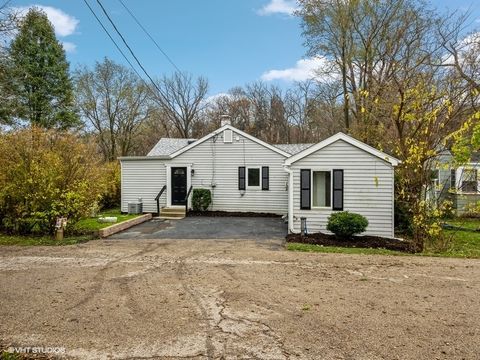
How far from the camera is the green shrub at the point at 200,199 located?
17.3 m

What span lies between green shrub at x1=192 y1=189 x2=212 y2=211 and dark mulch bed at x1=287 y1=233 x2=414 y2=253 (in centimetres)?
707

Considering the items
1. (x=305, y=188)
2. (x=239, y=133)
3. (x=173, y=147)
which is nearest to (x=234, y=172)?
(x=239, y=133)

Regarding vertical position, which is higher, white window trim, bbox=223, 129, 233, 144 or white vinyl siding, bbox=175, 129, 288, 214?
white window trim, bbox=223, 129, 233, 144

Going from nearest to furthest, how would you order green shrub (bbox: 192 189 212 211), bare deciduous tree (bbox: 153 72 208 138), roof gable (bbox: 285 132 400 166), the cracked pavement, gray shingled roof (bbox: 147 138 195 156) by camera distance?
the cracked pavement, roof gable (bbox: 285 132 400 166), green shrub (bbox: 192 189 212 211), gray shingled roof (bbox: 147 138 195 156), bare deciduous tree (bbox: 153 72 208 138)

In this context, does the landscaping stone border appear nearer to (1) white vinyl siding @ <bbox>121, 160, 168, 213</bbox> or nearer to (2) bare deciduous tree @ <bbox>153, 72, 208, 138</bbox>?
(1) white vinyl siding @ <bbox>121, 160, 168, 213</bbox>

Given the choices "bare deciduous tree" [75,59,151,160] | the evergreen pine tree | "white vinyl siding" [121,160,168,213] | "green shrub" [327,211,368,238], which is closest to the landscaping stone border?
"white vinyl siding" [121,160,168,213]

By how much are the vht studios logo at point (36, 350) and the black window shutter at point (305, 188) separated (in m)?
9.13

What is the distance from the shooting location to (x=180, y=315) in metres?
4.65

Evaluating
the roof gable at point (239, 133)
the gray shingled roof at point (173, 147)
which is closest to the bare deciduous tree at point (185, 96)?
the gray shingled roof at point (173, 147)

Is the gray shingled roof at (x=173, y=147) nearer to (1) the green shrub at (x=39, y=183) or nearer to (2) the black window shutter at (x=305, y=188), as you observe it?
(2) the black window shutter at (x=305, y=188)

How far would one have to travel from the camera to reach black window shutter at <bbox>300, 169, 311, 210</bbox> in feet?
38.5

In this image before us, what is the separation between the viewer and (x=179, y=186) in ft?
59.1

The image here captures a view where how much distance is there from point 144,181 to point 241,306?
47.2 feet

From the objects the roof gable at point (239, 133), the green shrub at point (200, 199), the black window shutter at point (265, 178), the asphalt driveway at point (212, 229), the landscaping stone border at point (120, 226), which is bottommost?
the asphalt driveway at point (212, 229)
